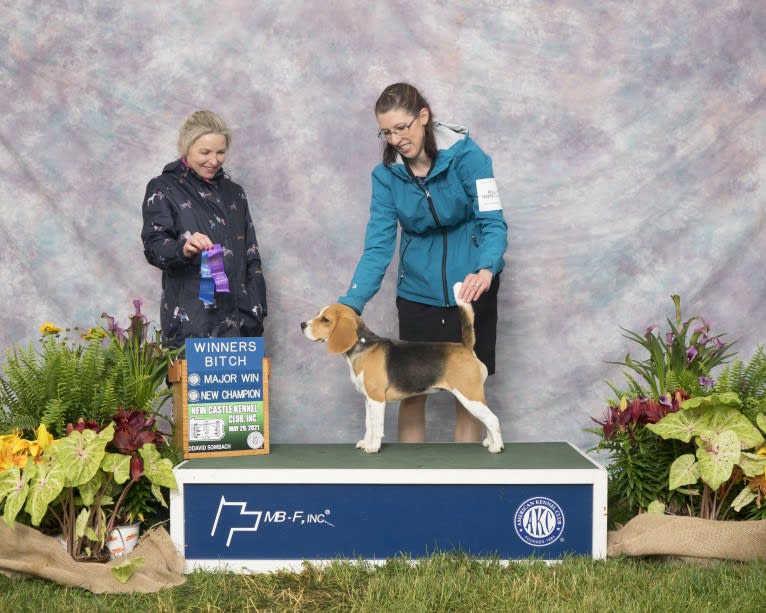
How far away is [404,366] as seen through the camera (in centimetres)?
Result: 287

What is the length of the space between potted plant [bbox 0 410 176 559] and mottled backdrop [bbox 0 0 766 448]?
1.51 metres

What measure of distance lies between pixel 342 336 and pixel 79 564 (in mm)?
1051

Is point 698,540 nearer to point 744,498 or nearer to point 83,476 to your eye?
point 744,498

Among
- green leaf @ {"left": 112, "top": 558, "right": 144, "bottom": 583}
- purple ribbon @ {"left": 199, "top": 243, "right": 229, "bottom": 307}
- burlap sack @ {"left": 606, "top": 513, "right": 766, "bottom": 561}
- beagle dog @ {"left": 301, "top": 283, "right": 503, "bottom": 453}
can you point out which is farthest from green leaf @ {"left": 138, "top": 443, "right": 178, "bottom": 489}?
burlap sack @ {"left": 606, "top": 513, "right": 766, "bottom": 561}

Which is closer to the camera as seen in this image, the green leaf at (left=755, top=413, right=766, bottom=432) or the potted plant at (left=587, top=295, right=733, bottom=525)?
the green leaf at (left=755, top=413, right=766, bottom=432)

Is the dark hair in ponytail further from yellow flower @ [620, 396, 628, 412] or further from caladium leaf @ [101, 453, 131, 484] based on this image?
caladium leaf @ [101, 453, 131, 484]

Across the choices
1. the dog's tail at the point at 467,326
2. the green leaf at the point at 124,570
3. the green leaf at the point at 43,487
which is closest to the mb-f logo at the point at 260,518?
the green leaf at the point at 124,570

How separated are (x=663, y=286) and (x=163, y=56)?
2.54 meters

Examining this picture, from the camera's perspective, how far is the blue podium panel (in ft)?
8.55

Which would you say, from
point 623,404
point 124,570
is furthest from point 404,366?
point 124,570

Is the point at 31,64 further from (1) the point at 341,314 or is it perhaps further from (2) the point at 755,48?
(2) the point at 755,48

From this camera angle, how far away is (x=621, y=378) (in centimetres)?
412

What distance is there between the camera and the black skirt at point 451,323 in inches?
128

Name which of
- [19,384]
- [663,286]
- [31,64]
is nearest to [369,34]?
[31,64]
